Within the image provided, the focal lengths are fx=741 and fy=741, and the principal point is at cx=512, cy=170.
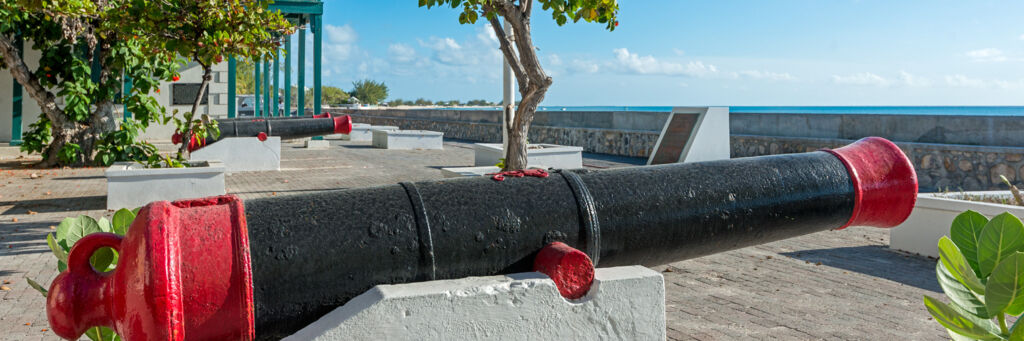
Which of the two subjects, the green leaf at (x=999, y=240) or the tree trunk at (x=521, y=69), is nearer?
the green leaf at (x=999, y=240)

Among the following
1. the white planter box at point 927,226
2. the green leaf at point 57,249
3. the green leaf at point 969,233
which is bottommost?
the white planter box at point 927,226

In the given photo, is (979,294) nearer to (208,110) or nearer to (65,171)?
(65,171)

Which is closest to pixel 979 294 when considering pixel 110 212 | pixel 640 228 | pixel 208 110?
pixel 640 228

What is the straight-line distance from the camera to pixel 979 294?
156 cm

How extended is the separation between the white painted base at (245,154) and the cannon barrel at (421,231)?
12269 millimetres

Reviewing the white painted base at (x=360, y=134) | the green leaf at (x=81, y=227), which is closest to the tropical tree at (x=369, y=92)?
the white painted base at (x=360, y=134)

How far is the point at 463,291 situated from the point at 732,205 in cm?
113

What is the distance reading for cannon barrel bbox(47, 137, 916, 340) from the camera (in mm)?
1851

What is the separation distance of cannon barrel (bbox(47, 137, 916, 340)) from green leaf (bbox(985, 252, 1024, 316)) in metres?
1.18

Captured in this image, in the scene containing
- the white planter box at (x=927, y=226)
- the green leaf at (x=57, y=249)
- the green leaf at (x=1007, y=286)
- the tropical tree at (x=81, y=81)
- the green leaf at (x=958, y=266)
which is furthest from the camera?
the tropical tree at (x=81, y=81)

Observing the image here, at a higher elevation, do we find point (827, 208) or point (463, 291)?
point (827, 208)

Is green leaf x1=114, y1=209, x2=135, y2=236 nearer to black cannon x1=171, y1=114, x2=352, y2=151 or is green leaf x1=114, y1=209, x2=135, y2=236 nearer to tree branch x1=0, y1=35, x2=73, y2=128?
black cannon x1=171, y1=114, x2=352, y2=151

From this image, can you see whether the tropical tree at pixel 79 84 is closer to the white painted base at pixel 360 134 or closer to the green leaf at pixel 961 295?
the white painted base at pixel 360 134

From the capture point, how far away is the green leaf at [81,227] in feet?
8.07
